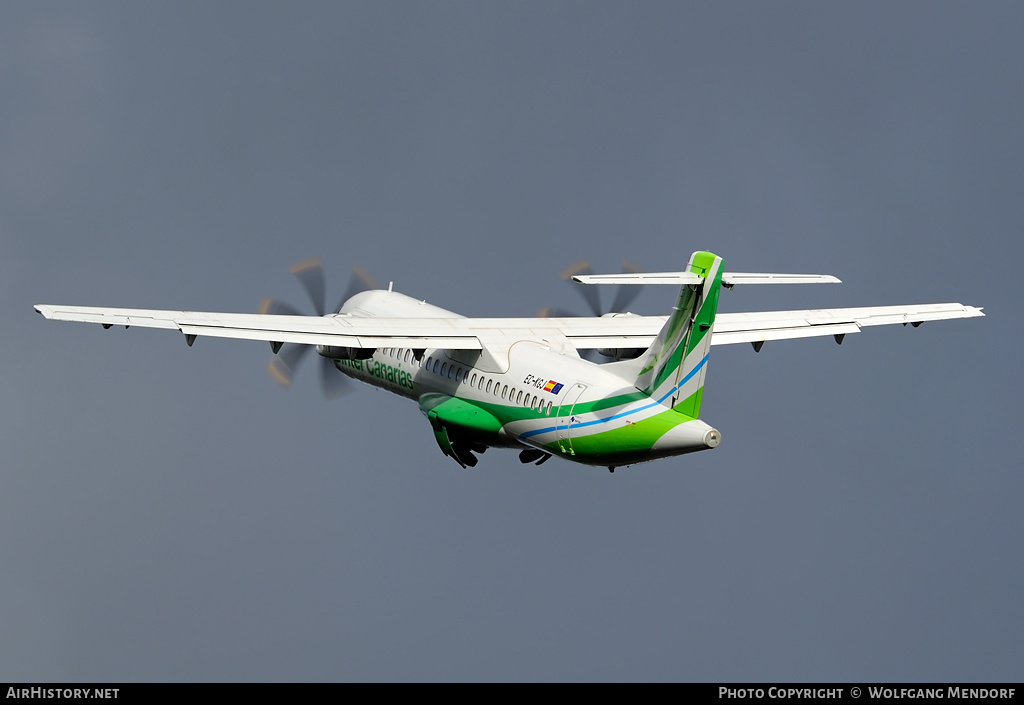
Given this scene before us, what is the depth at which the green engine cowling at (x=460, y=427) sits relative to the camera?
155 ft

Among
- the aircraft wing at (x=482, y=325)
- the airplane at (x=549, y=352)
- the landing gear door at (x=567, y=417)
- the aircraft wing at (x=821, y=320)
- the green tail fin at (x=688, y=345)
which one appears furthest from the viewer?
the aircraft wing at (x=821, y=320)

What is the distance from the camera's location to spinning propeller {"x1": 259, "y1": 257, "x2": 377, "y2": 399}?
49.0 meters

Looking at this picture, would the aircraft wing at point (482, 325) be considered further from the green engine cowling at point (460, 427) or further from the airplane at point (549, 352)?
the green engine cowling at point (460, 427)

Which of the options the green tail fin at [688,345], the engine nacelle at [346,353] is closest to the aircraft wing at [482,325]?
the engine nacelle at [346,353]

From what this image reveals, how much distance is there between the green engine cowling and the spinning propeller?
326 centimetres

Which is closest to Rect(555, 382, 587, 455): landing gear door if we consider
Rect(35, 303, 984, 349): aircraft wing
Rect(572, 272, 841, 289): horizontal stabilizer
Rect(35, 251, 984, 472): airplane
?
Rect(35, 251, 984, 472): airplane

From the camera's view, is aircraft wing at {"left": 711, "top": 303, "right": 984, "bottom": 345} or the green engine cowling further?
aircraft wing at {"left": 711, "top": 303, "right": 984, "bottom": 345}

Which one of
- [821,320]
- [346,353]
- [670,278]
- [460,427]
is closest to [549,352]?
[460,427]

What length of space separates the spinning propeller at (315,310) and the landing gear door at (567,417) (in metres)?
8.58

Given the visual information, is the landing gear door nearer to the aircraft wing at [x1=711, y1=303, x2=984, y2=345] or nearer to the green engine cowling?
the green engine cowling

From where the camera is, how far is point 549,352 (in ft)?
153
